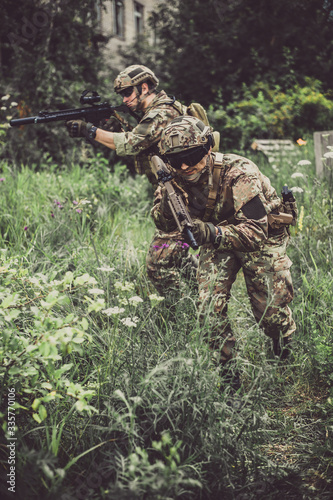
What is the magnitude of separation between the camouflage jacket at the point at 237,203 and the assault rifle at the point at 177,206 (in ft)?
0.50

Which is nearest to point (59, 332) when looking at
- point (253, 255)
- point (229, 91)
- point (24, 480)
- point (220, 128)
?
point (24, 480)

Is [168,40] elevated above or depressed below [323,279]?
above

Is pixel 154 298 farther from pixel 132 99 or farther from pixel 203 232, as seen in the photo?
pixel 132 99

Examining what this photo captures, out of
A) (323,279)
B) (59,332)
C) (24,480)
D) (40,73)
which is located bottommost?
(24,480)

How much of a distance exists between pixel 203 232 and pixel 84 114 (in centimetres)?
204

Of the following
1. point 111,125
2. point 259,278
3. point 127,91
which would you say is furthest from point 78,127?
point 259,278

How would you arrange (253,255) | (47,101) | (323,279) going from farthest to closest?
(47,101) → (323,279) → (253,255)

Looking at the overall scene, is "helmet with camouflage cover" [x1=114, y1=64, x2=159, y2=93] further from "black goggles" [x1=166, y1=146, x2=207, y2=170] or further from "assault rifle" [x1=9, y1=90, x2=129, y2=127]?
"black goggles" [x1=166, y1=146, x2=207, y2=170]

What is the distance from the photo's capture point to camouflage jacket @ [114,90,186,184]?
3.46 meters

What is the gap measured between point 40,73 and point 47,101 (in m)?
0.46

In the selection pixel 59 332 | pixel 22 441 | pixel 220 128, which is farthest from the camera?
pixel 220 128

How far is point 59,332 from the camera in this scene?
65.7 inches

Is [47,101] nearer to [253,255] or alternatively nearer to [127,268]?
[127,268]

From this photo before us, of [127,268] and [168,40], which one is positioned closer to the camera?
[127,268]
